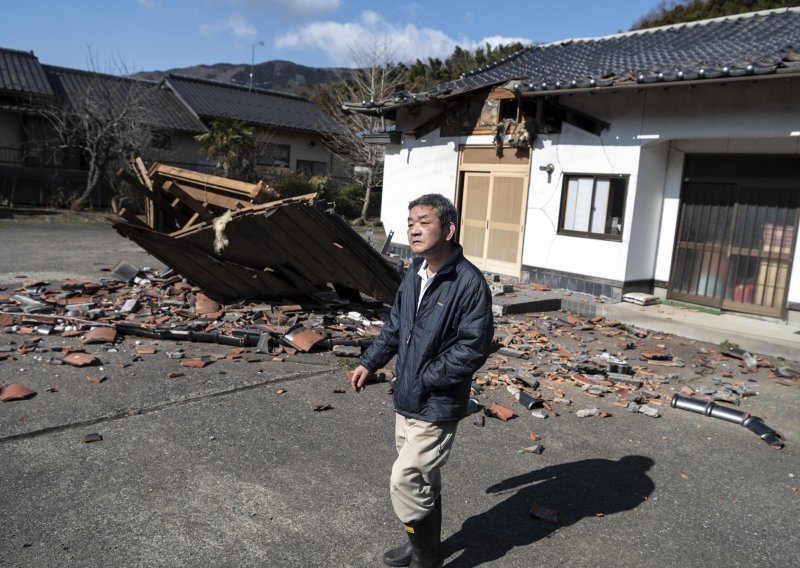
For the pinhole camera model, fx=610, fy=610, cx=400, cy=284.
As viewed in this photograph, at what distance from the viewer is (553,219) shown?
11.4m

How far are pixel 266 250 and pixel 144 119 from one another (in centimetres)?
1942

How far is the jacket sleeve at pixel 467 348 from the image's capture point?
2.93 metres

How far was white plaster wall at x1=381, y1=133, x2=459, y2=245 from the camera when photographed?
1312 centimetres

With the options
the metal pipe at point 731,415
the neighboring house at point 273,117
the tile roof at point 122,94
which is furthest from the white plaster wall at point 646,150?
the neighboring house at point 273,117

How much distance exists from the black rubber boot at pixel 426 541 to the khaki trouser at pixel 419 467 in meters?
0.06

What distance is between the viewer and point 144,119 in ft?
78.8

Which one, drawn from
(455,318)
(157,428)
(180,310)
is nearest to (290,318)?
(180,310)

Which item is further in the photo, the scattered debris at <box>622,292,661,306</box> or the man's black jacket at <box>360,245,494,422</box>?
the scattered debris at <box>622,292,661,306</box>

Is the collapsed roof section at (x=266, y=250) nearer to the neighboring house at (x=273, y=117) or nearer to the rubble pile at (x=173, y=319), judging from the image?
the rubble pile at (x=173, y=319)

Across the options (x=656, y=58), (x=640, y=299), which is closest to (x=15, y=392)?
(x=640, y=299)

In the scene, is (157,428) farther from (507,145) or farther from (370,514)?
(507,145)

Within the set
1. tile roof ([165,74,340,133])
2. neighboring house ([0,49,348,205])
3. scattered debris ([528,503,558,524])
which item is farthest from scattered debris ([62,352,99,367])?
tile roof ([165,74,340,133])

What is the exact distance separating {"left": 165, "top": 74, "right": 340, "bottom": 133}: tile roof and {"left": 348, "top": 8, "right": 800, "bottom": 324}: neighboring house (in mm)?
17780

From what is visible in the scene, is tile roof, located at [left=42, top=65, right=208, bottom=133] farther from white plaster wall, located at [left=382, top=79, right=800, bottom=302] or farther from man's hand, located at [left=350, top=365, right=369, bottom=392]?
man's hand, located at [left=350, top=365, right=369, bottom=392]
